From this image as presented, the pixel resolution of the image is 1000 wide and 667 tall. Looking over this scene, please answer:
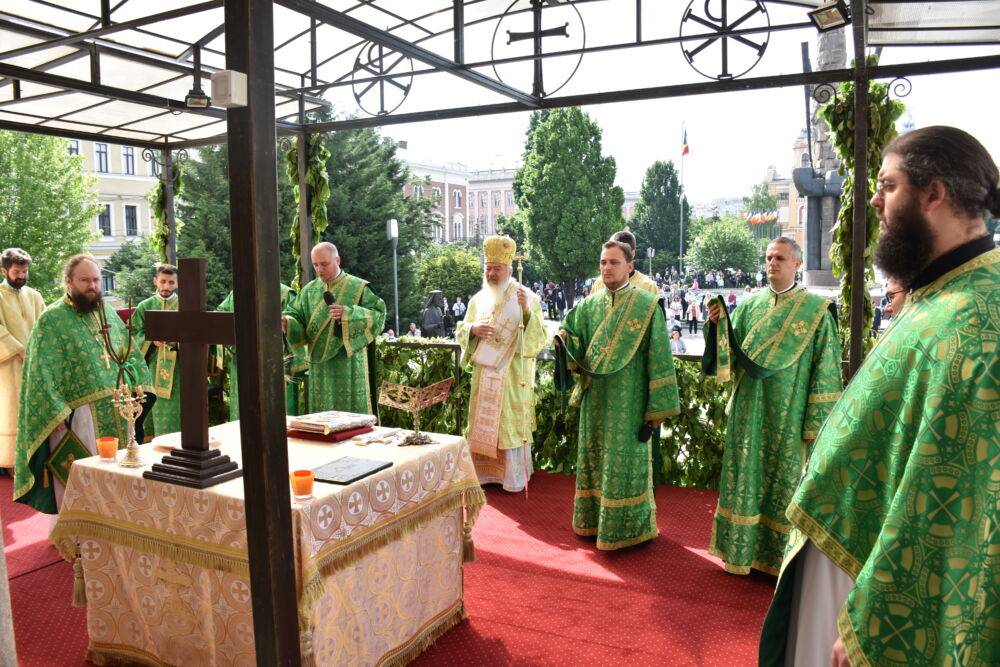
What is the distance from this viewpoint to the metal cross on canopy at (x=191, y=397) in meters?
3.00

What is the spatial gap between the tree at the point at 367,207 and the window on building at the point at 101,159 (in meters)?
18.2

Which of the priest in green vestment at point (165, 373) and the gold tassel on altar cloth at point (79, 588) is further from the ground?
the priest in green vestment at point (165, 373)

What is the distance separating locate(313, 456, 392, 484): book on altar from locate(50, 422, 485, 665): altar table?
0.13ft

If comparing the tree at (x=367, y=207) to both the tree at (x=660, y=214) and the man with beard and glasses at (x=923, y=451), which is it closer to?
the man with beard and glasses at (x=923, y=451)

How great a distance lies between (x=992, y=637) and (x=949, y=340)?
0.64 metres

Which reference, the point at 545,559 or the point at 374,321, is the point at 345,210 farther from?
the point at 545,559

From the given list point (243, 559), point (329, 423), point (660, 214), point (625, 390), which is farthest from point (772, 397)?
point (660, 214)

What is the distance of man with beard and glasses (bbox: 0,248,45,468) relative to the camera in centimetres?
652

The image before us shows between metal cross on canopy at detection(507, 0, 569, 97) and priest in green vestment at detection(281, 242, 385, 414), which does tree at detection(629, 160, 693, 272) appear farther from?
metal cross on canopy at detection(507, 0, 569, 97)

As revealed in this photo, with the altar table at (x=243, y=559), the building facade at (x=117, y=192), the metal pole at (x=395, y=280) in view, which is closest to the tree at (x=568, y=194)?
the metal pole at (x=395, y=280)

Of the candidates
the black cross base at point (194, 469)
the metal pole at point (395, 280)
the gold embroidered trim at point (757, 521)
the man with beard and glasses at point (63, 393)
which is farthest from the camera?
the metal pole at point (395, 280)

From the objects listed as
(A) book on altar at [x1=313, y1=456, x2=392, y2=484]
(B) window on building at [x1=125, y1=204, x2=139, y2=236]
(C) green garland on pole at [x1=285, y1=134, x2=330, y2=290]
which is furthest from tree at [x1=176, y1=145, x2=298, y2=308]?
(A) book on altar at [x1=313, y1=456, x2=392, y2=484]

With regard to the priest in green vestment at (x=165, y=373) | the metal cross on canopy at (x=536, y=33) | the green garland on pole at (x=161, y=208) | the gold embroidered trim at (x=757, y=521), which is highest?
the metal cross on canopy at (x=536, y=33)

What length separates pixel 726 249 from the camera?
53594mm
